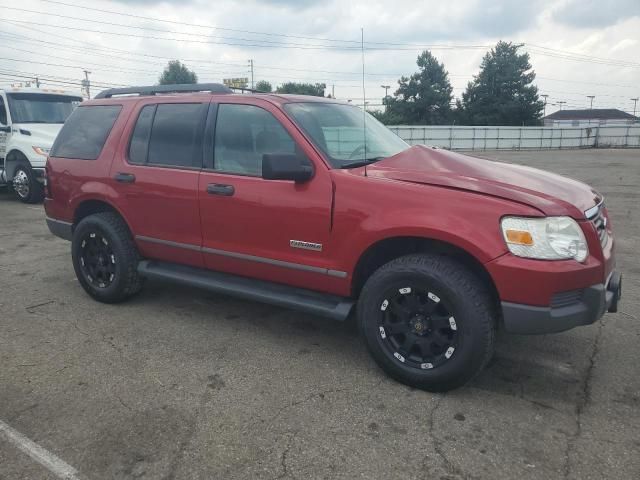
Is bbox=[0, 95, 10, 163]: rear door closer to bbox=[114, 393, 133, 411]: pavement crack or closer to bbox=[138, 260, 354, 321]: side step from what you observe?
bbox=[138, 260, 354, 321]: side step

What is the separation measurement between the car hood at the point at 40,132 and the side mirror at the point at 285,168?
8.56 metres

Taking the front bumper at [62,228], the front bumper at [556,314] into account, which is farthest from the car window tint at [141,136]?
the front bumper at [556,314]

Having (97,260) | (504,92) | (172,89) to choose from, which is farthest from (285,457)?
(504,92)

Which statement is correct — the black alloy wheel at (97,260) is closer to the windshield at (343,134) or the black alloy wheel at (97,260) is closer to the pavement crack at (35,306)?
the pavement crack at (35,306)

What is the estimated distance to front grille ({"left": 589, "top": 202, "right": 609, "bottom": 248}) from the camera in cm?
302

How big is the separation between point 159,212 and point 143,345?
3.47ft

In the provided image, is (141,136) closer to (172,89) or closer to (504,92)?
(172,89)

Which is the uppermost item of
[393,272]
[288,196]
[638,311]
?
[288,196]

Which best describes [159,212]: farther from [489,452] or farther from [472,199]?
[489,452]

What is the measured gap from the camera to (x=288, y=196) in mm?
3400

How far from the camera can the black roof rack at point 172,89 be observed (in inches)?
162

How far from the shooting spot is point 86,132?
4645 millimetres

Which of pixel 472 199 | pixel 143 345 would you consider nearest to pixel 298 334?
pixel 143 345

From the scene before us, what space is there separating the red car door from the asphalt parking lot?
2.03ft
